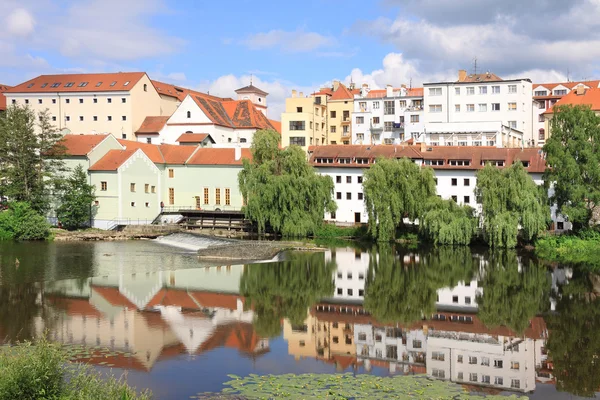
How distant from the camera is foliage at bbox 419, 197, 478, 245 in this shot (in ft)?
143

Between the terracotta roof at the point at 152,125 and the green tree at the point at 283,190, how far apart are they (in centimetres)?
2101

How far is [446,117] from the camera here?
214ft

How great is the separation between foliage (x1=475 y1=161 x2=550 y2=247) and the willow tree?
4.81m

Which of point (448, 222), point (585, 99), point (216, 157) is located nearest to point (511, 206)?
point (448, 222)

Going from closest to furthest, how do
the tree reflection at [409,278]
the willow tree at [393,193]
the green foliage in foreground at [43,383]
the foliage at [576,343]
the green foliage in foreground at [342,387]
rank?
the green foliage in foreground at [43,383], the green foliage in foreground at [342,387], the foliage at [576,343], the tree reflection at [409,278], the willow tree at [393,193]

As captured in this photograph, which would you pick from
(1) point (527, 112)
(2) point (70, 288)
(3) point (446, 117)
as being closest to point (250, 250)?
(2) point (70, 288)

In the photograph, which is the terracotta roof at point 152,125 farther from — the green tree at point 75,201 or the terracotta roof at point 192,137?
the green tree at point 75,201

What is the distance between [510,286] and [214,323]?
14240 millimetres

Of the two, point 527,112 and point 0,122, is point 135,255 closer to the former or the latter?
point 0,122

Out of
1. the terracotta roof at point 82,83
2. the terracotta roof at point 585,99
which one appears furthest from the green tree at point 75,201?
the terracotta roof at point 585,99

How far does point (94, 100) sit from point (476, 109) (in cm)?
3874

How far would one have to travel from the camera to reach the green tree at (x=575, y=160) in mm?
40531

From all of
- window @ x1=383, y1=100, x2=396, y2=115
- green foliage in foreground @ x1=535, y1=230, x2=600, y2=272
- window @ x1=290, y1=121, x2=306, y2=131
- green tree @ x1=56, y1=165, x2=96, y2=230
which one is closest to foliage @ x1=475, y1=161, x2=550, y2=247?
green foliage in foreground @ x1=535, y1=230, x2=600, y2=272

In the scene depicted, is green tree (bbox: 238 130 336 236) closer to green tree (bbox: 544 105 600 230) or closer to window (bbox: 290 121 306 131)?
green tree (bbox: 544 105 600 230)
